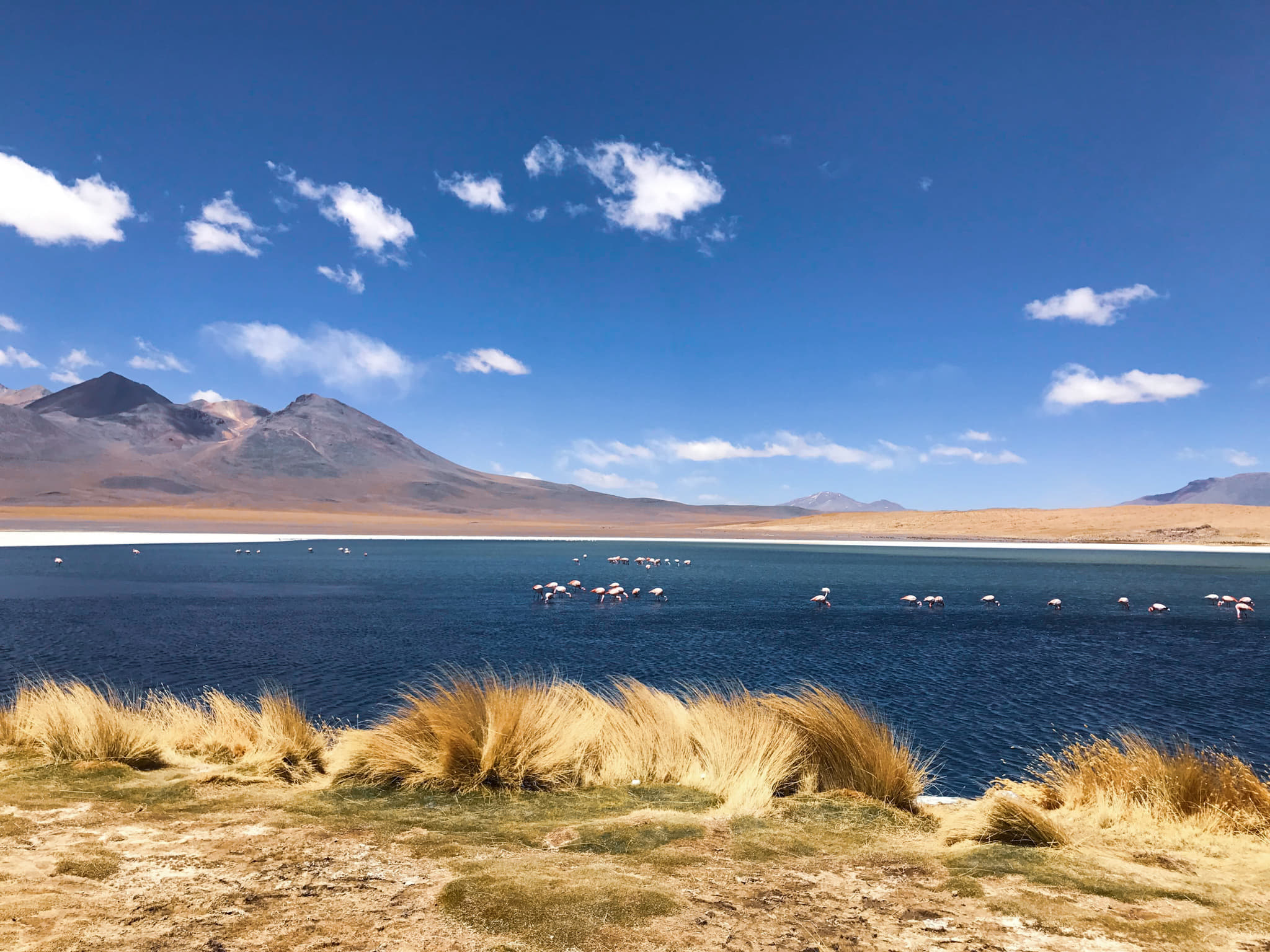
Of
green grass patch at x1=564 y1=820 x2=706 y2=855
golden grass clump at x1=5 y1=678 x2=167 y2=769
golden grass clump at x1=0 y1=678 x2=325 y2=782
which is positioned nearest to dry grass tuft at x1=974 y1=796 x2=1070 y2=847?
green grass patch at x1=564 y1=820 x2=706 y2=855

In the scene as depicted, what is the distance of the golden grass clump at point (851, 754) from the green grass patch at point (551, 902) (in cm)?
314

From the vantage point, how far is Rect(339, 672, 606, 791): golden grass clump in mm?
7277

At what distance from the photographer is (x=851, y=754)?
7.38 meters

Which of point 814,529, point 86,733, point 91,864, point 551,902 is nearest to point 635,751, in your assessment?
point 551,902

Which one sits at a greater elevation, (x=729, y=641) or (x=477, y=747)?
(x=477, y=747)

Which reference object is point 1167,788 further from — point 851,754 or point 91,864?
point 91,864

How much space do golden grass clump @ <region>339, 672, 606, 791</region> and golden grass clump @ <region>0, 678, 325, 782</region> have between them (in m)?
0.81

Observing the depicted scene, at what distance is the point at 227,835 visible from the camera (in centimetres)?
555

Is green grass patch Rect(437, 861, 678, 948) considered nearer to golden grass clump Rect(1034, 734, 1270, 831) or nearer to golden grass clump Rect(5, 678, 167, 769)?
golden grass clump Rect(1034, 734, 1270, 831)

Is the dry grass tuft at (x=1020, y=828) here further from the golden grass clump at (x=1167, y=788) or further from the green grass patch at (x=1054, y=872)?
the golden grass clump at (x=1167, y=788)

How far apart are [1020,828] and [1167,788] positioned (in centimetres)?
172

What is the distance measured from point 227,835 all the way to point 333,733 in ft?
14.3

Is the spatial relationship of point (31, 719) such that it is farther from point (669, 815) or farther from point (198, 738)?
point (669, 815)

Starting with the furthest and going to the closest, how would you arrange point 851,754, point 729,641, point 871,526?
point 871,526, point 729,641, point 851,754
